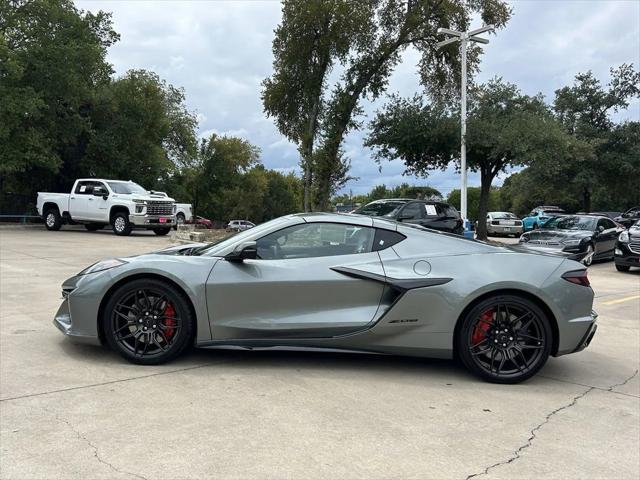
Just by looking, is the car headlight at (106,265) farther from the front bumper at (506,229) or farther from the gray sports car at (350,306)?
the front bumper at (506,229)

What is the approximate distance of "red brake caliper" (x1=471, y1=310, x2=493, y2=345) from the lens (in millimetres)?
4531

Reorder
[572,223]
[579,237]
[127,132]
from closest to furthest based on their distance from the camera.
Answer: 1. [579,237]
2. [572,223]
3. [127,132]

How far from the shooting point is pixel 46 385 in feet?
13.4

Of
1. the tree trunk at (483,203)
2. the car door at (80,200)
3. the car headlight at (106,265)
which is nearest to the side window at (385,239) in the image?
the car headlight at (106,265)

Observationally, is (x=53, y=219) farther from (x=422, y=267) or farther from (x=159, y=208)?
(x=422, y=267)

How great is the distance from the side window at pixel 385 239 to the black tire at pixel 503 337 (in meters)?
0.86

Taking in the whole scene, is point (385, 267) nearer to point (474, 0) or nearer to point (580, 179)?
point (474, 0)

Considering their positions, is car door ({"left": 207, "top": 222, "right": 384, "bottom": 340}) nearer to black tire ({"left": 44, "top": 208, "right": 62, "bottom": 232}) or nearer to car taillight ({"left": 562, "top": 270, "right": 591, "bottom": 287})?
car taillight ({"left": 562, "top": 270, "right": 591, "bottom": 287})

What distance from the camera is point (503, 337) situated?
179 inches

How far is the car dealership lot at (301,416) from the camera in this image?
9.89 ft

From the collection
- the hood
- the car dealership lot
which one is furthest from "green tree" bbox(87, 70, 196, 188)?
the car dealership lot

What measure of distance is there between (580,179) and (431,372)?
29.4 metres

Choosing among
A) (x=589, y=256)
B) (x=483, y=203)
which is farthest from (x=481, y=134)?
(x=589, y=256)

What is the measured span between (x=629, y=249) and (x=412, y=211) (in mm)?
5809
